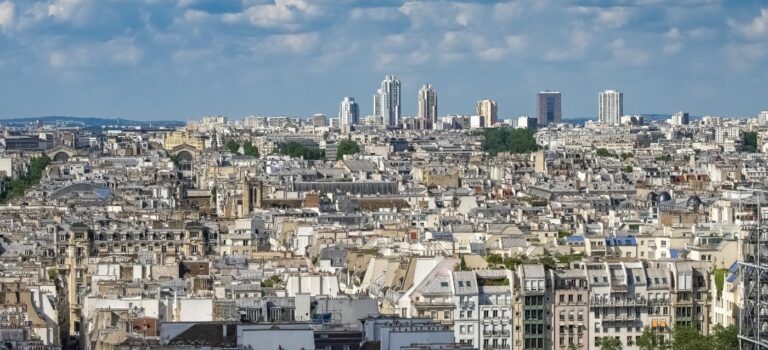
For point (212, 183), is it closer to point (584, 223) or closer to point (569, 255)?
point (584, 223)

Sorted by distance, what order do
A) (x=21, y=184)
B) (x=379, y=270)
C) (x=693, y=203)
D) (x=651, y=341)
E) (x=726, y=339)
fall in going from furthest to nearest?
(x=21, y=184)
(x=693, y=203)
(x=379, y=270)
(x=651, y=341)
(x=726, y=339)

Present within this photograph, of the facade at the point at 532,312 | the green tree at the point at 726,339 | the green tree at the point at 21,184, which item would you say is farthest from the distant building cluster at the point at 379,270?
the green tree at the point at 21,184

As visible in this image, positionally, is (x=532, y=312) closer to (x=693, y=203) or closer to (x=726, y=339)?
(x=726, y=339)

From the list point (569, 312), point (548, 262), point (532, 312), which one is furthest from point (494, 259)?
point (532, 312)

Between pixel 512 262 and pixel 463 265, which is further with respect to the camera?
pixel 512 262

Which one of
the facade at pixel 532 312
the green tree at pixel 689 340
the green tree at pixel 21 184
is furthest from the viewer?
the green tree at pixel 21 184

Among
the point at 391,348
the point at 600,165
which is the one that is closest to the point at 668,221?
the point at 391,348

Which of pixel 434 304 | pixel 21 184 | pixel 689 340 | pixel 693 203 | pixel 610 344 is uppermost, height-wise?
pixel 693 203

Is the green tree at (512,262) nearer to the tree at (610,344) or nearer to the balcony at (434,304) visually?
the balcony at (434,304)
